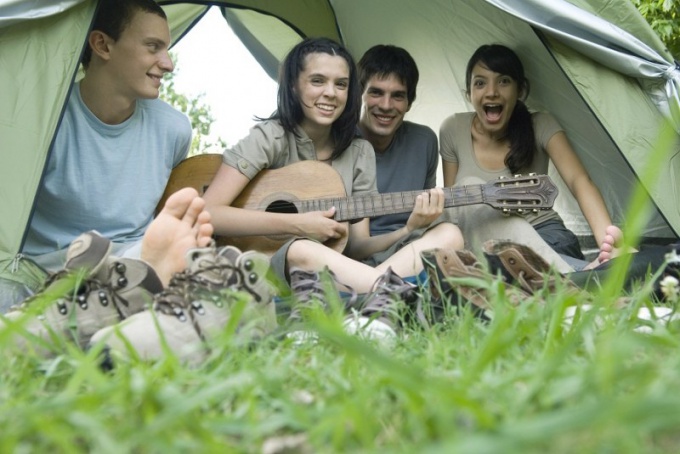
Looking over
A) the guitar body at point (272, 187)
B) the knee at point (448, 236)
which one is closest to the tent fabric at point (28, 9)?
the guitar body at point (272, 187)

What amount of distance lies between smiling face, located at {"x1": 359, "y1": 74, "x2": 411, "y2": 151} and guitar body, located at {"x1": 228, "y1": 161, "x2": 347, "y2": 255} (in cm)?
39

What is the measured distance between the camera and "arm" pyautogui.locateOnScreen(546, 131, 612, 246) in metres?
2.73

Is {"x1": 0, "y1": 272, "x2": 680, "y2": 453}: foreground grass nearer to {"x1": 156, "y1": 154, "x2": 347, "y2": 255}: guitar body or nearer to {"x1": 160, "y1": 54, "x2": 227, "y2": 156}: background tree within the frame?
{"x1": 156, "y1": 154, "x2": 347, "y2": 255}: guitar body

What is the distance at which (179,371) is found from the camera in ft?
3.31

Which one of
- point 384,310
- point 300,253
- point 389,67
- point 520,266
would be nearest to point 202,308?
point 384,310

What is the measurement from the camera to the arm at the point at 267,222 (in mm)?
2508

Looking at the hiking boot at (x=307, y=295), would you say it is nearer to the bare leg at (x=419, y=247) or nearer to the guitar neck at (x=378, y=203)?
the bare leg at (x=419, y=247)

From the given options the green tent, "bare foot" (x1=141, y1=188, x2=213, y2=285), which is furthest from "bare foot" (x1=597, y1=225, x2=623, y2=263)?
"bare foot" (x1=141, y1=188, x2=213, y2=285)

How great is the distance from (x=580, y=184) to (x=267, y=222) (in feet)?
3.56

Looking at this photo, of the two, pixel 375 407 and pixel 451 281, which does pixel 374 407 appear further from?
pixel 451 281

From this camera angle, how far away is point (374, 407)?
857 mm

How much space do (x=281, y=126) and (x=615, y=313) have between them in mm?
1608

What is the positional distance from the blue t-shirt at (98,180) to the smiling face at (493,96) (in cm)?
112

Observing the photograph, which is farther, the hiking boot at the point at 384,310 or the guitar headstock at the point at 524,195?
the guitar headstock at the point at 524,195
